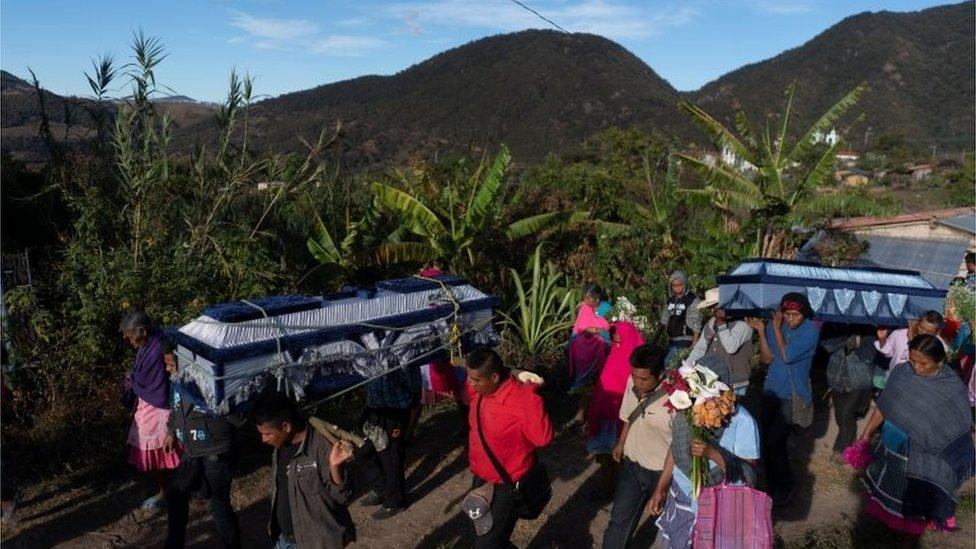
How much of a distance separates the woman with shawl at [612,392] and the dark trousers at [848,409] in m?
2.22

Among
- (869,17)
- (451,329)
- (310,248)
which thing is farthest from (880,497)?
(869,17)

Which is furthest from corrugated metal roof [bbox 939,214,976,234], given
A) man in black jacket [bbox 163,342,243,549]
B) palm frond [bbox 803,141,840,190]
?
man in black jacket [bbox 163,342,243,549]

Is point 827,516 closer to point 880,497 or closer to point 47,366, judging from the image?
point 880,497

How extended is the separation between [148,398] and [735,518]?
359 cm

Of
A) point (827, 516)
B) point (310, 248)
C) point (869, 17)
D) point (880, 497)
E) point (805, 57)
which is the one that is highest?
point (869, 17)

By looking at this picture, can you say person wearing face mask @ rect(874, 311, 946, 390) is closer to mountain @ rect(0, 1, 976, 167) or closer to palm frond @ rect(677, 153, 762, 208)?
palm frond @ rect(677, 153, 762, 208)

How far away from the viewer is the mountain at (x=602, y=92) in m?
60.9

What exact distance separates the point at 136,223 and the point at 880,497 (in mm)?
6718

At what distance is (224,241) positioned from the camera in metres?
7.41

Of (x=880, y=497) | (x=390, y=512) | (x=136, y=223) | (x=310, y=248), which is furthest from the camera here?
(x=310, y=248)

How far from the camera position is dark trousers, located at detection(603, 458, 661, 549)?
13.9 feet

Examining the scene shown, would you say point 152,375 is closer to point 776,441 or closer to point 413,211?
point 776,441

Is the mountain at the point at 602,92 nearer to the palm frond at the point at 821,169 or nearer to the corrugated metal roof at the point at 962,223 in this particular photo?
the corrugated metal roof at the point at 962,223

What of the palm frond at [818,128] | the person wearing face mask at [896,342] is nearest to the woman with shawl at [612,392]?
the person wearing face mask at [896,342]
